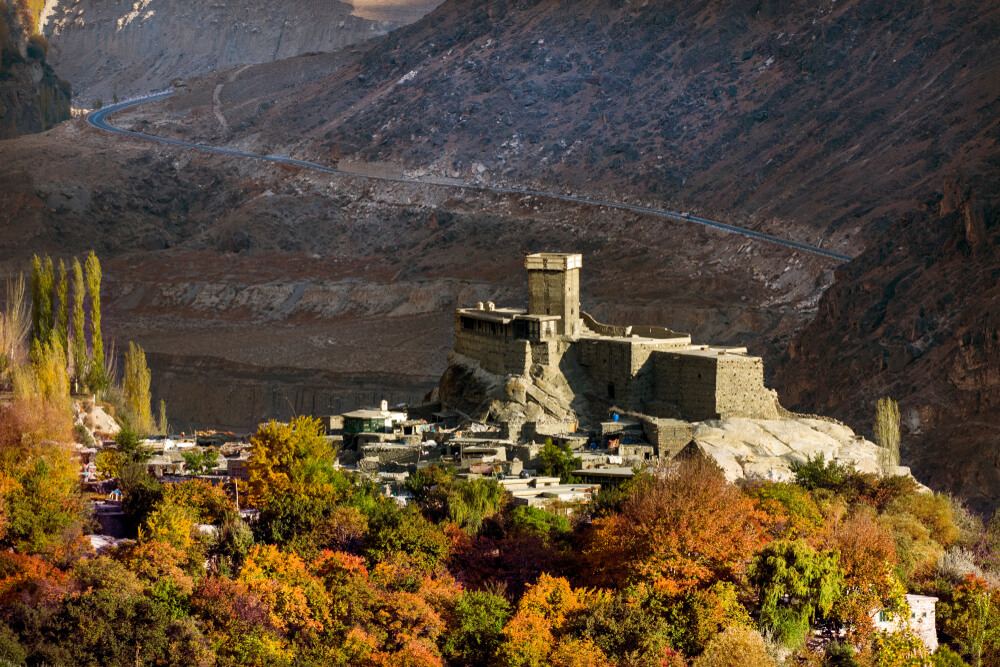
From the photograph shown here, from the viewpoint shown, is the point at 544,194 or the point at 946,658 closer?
the point at 946,658

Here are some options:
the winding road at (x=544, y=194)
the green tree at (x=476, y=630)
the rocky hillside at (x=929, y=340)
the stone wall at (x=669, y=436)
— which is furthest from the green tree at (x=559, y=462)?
the winding road at (x=544, y=194)

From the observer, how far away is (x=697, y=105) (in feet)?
549

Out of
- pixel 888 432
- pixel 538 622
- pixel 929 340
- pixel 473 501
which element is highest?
pixel 929 340

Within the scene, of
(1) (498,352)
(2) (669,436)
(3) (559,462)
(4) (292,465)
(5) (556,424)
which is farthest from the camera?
(1) (498,352)

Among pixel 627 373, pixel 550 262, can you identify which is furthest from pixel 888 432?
pixel 550 262

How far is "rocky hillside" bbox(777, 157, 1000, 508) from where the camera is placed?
303 ft

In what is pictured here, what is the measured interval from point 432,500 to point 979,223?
57.2m

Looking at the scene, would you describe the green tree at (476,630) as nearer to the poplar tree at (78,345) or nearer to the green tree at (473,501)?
the green tree at (473,501)

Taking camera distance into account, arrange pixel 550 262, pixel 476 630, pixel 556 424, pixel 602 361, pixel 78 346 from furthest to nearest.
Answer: pixel 78 346 → pixel 550 262 → pixel 602 361 → pixel 556 424 → pixel 476 630

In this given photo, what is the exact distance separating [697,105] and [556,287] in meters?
93.5

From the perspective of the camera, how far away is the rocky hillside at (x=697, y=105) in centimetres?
13925

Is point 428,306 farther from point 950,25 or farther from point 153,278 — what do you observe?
point 950,25

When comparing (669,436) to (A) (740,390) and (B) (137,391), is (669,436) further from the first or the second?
(B) (137,391)

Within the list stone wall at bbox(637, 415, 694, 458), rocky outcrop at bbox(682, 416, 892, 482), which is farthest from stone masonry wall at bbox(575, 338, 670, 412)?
stone wall at bbox(637, 415, 694, 458)
